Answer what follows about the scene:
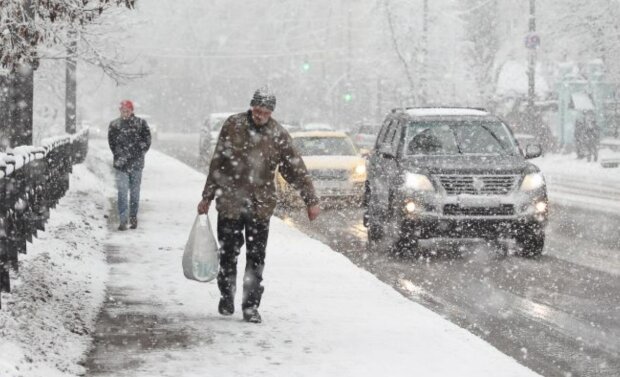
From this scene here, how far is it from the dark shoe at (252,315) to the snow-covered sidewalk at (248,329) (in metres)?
0.06

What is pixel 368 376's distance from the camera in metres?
6.62

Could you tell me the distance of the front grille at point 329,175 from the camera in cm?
2034

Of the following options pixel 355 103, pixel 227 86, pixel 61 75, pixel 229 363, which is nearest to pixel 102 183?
pixel 61 75

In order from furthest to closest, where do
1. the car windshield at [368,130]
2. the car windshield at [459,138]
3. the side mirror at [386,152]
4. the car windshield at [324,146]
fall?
1. the car windshield at [368,130]
2. the car windshield at [324,146]
3. the car windshield at [459,138]
4. the side mirror at [386,152]

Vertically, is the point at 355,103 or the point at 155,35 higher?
the point at 155,35

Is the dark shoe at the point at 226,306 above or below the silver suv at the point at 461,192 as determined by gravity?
below

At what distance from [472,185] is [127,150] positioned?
4858 millimetres

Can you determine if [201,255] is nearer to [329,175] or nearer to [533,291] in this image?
[533,291]

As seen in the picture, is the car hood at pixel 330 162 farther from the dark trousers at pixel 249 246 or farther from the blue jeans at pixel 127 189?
the dark trousers at pixel 249 246

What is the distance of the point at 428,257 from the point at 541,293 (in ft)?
9.22

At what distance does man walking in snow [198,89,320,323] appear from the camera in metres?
8.20

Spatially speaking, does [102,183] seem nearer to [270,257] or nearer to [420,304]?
[270,257]

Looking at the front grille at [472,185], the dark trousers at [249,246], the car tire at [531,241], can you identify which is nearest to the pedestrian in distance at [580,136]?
the car tire at [531,241]

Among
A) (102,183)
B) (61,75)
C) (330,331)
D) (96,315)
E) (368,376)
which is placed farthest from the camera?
(61,75)
